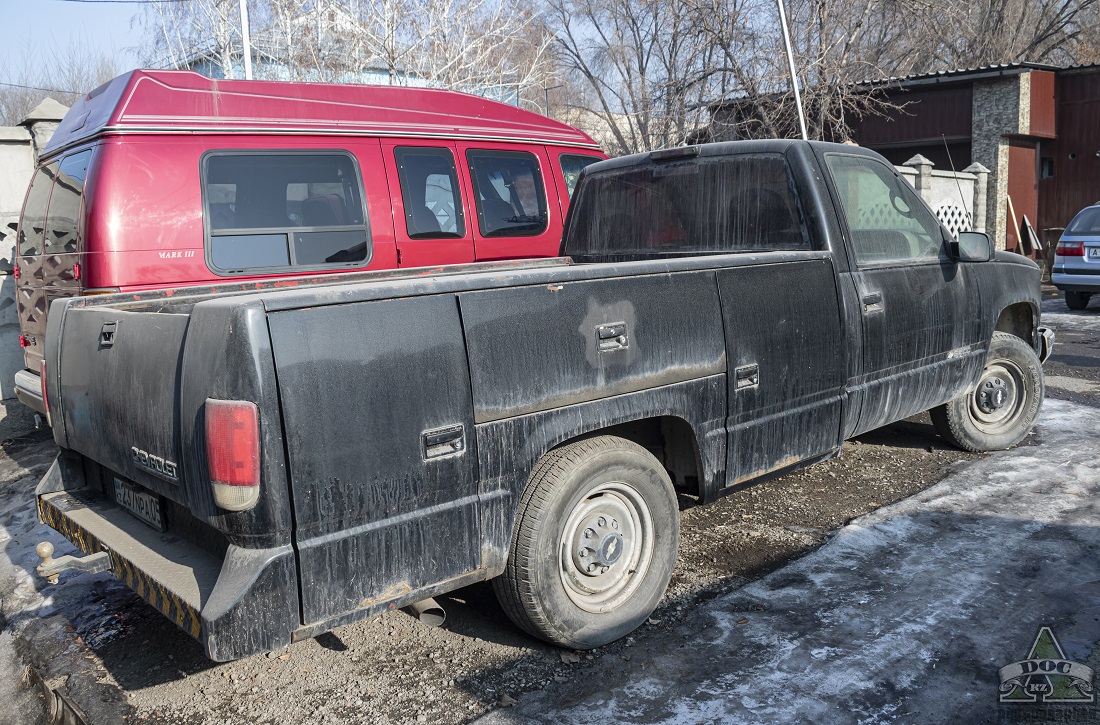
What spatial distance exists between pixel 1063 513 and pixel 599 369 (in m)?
3.04

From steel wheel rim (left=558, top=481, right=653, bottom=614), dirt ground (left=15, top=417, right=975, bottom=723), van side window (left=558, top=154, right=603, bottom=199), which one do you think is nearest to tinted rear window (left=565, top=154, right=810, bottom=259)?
dirt ground (left=15, top=417, right=975, bottom=723)

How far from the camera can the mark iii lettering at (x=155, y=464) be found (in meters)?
2.88

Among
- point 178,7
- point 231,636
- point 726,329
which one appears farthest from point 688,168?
point 178,7

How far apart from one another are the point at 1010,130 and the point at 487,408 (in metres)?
20.8

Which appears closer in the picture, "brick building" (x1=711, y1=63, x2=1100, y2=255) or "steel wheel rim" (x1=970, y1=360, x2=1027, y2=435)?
"steel wheel rim" (x1=970, y1=360, x2=1027, y2=435)

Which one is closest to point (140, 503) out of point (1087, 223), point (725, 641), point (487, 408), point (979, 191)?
point (487, 408)

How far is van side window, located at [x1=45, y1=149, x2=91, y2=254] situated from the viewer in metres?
5.77

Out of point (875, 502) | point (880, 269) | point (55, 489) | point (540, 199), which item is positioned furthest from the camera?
point (540, 199)

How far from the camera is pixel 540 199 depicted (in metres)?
7.95

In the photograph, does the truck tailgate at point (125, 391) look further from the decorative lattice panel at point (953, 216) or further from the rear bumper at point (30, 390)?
the decorative lattice panel at point (953, 216)

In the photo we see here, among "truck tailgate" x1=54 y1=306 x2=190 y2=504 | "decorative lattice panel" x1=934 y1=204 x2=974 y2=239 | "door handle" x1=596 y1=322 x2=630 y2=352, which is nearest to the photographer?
"truck tailgate" x1=54 y1=306 x2=190 y2=504

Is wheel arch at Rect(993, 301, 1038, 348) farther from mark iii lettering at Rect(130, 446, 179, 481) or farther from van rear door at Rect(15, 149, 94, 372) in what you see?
van rear door at Rect(15, 149, 94, 372)

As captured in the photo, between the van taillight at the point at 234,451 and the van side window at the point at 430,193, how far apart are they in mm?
4374

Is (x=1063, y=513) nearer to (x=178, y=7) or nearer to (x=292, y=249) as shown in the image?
(x=292, y=249)
